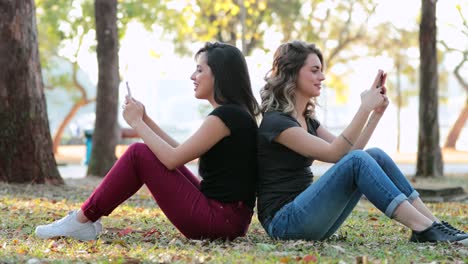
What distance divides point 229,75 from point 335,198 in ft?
3.53

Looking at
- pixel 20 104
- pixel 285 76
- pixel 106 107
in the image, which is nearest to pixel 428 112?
pixel 106 107

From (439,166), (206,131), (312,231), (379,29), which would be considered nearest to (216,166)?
(206,131)

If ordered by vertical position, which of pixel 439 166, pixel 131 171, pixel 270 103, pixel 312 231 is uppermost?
pixel 270 103

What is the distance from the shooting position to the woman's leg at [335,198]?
5.73 metres

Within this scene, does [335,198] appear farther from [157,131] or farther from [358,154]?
[157,131]

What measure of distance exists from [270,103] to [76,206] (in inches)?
180

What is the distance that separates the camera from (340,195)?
5863 millimetres

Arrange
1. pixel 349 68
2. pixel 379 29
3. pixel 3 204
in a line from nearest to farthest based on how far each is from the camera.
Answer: pixel 3 204, pixel 379 29, pixel 349 68

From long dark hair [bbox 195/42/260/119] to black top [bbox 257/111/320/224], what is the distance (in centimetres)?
22

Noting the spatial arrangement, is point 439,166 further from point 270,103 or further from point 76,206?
point 270,103

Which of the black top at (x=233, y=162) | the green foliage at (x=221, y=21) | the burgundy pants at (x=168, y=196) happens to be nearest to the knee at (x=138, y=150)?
the burgundy pants at (x=168, y=196)

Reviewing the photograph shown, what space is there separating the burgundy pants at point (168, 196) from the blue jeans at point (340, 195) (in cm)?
32

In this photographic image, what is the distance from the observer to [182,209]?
6059 millimetres

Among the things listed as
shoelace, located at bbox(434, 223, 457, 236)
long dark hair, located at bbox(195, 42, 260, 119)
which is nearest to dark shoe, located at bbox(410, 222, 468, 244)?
shoelace, located at bbox(434, 223, 457, 236)
